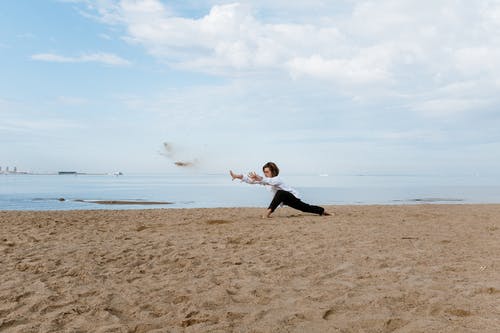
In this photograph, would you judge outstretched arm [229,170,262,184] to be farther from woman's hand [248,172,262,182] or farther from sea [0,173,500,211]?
sea [0,173,500,211]

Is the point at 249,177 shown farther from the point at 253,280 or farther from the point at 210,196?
the point at 210,196

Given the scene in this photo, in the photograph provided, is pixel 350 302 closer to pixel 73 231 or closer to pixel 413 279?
pixel 413 279

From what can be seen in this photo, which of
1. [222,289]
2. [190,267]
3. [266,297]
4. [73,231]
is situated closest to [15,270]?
[190,267]

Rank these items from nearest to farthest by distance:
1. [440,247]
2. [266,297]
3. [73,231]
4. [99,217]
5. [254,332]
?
[254,332]
[266,297]
[440,247]
[73,231]
[99,217]

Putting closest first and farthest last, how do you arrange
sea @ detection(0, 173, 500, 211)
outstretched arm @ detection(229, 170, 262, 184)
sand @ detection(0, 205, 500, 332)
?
1. sand @ detection(0, 205, 500, 332)
2. outstretched arm @ detection(229, 170, 262, 184)
3. sea @ detection(0, 173, 500, 211)

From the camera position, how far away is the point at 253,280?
5.62 meters

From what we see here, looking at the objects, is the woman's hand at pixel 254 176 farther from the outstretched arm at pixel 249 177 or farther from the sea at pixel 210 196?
the sea at pixel 210 196

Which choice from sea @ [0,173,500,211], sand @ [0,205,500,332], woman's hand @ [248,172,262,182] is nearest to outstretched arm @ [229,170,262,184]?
woman's hand @ [248,172,262,182]

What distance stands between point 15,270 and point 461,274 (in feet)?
19.5

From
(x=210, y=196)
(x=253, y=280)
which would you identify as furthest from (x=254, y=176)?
(x=210, y=196)

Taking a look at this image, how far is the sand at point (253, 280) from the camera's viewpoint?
13.7 feet

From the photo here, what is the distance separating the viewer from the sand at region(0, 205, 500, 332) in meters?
4.17

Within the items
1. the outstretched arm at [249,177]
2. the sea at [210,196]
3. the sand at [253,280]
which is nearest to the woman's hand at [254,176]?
the outstretched arm at [249,177]

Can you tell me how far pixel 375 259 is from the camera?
6793 millimetres
